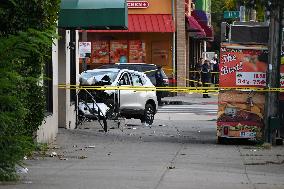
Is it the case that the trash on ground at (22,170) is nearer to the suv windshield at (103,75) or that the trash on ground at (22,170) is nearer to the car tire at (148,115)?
the suv windshield at (103,75)

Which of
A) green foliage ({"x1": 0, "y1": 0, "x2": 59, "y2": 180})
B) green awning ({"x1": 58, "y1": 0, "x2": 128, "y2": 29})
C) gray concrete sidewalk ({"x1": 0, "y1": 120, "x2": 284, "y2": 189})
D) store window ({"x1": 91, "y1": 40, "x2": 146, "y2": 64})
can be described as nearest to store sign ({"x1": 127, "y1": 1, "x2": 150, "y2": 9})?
store window ({"x1": 91, "y1": 40, "x2": 146, "y2": 64})

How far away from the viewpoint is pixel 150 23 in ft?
149

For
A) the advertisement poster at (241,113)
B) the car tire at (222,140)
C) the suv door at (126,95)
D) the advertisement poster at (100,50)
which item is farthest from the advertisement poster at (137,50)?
the advertisement poster at (241,113)

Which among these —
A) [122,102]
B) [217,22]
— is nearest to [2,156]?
[122,102]

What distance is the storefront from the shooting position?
151ft

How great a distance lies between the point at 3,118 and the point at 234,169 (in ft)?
16.4

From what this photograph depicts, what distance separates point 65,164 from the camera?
1509cm

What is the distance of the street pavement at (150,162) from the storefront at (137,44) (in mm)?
20940

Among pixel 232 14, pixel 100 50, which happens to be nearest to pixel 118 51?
pixel 100 50

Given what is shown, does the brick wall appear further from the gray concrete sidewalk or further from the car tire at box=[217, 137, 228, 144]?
the car tire at box=[217, 137, 228, 144]

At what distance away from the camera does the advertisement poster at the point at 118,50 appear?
46.9 m

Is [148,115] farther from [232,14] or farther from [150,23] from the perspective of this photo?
[150,23]

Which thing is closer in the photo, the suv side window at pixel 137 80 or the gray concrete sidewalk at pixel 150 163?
the gray concrete sidewalk at pixel 150 163

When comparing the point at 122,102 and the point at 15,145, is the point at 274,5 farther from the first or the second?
the point at 122,102
